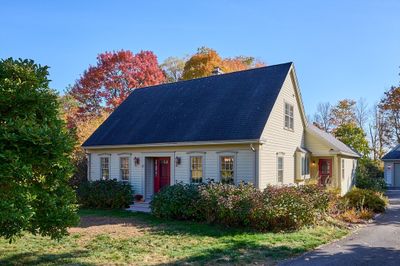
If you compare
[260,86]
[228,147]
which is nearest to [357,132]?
[260,86]

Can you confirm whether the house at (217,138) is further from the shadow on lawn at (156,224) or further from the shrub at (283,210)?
the shadow on lawn at (156,224)

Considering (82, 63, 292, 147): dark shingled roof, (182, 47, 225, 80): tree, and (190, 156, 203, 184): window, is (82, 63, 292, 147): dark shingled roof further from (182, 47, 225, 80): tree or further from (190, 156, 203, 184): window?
(182, 47, 225, 80): tree

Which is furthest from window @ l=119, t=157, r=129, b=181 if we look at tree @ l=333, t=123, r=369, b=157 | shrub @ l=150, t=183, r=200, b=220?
tree @ l=333, t=123, r=369, b=157

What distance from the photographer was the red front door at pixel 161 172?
1842cm

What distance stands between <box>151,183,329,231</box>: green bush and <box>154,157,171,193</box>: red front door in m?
4.09

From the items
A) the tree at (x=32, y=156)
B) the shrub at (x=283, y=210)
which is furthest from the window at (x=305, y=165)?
the tree at (x=32, y=156)

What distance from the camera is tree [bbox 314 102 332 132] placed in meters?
50.7

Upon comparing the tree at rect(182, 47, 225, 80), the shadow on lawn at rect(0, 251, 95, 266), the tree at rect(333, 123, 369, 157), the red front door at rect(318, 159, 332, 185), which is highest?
the tree at rect(182, 47, 225, 80)

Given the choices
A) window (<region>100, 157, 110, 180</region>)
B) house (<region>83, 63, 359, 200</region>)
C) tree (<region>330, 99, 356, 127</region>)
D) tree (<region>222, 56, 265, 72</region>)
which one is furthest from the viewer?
tree (<region>330, 99, 356, 127</region>)

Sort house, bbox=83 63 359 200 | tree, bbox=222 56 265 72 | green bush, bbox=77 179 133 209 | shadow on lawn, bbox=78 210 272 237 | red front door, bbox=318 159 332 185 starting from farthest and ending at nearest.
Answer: tree, bbox=222 56 265 72 → red front door, bbox=318 159 332 185 → green bush, bbox=77 179 133 209 → house, bbox=83 63 359 200 → shadow on lawn, bbox=78 210 272 237

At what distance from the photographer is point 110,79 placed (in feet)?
127

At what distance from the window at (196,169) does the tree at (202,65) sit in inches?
779

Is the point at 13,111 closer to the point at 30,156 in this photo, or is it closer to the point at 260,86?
the point at 30,156

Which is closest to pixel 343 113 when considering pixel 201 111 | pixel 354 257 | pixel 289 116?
pixel 289 116
